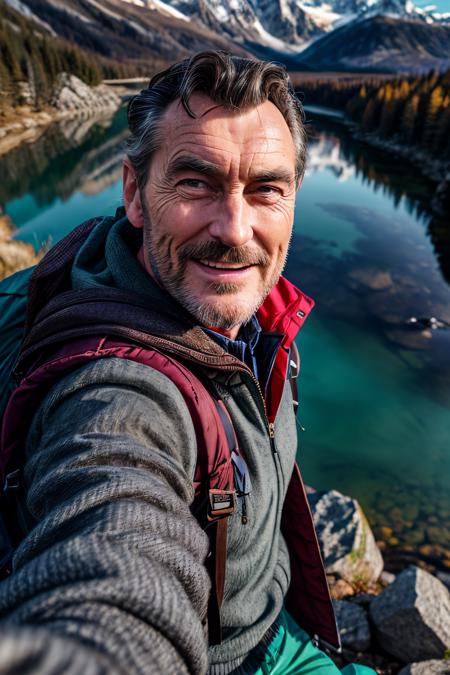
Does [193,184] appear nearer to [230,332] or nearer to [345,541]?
[230,332]

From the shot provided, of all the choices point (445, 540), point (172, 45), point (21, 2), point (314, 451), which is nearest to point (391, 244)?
point (314, 451)

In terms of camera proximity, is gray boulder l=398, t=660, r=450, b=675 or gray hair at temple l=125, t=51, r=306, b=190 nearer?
gray hair at temple l=125, t=51, r=306, b=190

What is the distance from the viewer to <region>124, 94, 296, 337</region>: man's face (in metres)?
1.61

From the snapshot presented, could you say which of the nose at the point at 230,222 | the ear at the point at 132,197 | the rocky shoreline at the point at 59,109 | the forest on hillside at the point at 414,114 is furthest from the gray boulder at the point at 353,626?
the rocky shoreline at the point at 59,109

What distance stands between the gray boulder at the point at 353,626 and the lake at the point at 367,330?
2471mm

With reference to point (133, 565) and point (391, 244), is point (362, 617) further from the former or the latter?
point (391, 244)

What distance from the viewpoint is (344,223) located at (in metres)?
21.0

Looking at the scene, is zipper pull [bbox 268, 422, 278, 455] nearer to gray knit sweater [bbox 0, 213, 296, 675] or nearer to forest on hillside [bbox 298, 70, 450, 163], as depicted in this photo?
gray knit sweater [bbox 0, 213, 296, 675]

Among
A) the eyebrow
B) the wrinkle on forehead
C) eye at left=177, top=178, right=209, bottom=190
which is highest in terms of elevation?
the wrinkle on forehead

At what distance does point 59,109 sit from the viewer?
5172cm

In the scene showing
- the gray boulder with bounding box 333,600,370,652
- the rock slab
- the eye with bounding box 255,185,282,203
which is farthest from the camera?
the rock slab

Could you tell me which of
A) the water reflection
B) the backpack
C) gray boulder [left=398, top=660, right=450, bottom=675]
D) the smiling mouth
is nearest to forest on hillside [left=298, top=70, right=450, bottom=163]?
the water reflection

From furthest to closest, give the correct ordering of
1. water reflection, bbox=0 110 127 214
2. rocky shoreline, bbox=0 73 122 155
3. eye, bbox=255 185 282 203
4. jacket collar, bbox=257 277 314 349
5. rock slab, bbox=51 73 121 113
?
rock slab, bbox=51 73 121 113 → rocky shoreline, bbox=0 73 122 155 → water reflection, bbox=0 110 127 214 → jacket collar, bbox=257 277 314 349 → eye, bbox=255 185 282 203

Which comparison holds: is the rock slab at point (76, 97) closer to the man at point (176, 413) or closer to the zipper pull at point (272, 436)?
the man at point (176, 413)
